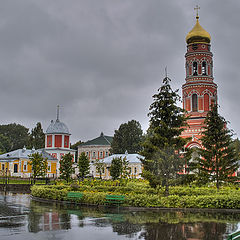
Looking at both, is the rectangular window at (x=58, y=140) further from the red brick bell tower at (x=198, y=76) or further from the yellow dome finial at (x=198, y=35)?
the yellow dome finial at (x=198, y=35)

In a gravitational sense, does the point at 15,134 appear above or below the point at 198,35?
below

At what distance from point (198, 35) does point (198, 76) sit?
5.72m

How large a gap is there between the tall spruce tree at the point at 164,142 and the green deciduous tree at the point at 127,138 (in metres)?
47.9

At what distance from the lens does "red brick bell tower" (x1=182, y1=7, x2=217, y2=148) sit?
140ft

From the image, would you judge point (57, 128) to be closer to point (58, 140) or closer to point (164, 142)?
point (58, 140)

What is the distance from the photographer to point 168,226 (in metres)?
12.8

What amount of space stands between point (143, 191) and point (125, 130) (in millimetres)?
48740

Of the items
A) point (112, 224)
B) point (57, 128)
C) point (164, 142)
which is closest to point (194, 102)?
point (164, 142)

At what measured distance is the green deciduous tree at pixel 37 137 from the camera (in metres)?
77.2

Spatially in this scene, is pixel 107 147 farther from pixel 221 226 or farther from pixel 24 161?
pixel 221 226

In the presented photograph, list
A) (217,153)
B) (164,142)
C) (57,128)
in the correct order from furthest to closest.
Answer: (57,128), (217,153), (164,142)

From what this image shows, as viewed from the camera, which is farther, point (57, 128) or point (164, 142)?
point (57, 128)

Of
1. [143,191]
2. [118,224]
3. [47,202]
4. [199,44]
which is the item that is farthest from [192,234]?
[199,44]

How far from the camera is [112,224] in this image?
1330cm
